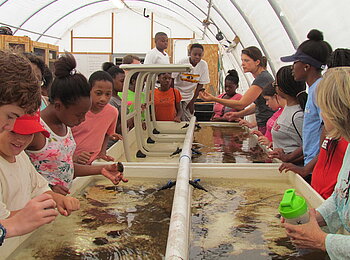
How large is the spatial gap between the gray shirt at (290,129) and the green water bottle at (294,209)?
4.54 ft

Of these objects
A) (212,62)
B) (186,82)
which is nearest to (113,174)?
(186,82)

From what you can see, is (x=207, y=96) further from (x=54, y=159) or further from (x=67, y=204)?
(x=67, y=204)

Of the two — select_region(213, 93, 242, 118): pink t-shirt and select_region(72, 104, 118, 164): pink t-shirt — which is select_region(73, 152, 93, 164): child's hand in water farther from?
select_region(213, 93, 242, 118): pink t-shirt

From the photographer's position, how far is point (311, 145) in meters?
2.61

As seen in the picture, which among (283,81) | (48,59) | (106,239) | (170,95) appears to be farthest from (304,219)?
(48,59)

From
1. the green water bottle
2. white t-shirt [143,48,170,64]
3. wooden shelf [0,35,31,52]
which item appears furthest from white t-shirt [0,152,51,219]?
wooden shelf [0,35,31,52]

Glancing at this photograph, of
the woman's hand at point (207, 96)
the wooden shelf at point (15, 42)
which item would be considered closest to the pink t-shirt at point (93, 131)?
the woman's hand at point (207, 96)

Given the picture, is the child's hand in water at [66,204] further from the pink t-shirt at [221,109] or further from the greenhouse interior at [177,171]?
the pink t-shirt at [221,109]

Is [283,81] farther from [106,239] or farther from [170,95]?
[170,95]

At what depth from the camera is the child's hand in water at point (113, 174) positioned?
2.37m

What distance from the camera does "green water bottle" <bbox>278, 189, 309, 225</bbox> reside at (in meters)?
1.70

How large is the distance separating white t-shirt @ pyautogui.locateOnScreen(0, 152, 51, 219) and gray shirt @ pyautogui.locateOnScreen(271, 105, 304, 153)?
76.8 inches

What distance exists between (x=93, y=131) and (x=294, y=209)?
1894mm

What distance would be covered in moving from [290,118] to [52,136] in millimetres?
1777
